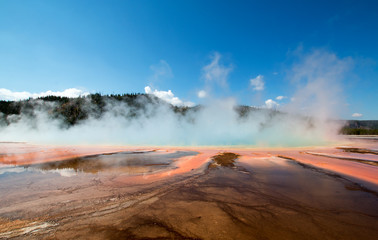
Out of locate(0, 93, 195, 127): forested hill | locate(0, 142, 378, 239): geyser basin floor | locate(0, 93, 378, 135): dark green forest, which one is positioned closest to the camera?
locate(0, 142, 378, 239): geyser basin floor

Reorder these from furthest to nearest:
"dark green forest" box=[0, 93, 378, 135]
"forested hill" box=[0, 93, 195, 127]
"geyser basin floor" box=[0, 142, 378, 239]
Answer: "forested hill" box=[0, 93, 195, 127] < "dark green forest" box=[0, 93, 378, 135] < "geyser basin floor" box=[0, 142, 378, 239]

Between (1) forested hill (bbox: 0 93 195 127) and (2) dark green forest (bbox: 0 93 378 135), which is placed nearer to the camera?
(2) dark green forest (bbox: 0 93 378 135)

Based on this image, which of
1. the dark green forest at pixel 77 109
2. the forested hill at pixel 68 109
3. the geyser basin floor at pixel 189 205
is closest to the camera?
the geyser basin floor at pixel 189 205

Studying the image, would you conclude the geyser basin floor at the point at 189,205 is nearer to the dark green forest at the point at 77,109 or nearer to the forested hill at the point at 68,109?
the dark green forest at the point at 77,109

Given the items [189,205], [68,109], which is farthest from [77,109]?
[189,205]

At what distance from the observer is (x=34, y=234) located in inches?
90.9

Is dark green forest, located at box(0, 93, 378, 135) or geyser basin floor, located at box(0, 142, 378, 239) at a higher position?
dark green forest, located at box(0, 93, 378, 135)

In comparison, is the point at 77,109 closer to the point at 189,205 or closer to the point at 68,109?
the point at 68,109

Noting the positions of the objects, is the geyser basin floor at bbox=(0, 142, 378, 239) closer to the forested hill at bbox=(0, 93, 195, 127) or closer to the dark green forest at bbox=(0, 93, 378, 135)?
the dark green forest at bbox=(0, 93, 378, 135)

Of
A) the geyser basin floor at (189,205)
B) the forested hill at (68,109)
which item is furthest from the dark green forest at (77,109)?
the geyser basin floor at (189,205)

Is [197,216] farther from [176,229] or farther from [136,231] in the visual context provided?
[136,231]

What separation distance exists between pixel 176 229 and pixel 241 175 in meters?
3.49

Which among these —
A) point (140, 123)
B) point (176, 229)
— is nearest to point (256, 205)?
point (176, 229)

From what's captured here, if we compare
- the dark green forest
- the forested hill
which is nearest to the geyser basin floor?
the dark green forest
